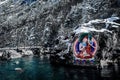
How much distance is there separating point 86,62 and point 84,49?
667cm

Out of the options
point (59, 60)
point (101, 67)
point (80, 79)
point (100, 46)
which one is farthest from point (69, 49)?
point (80, 79)

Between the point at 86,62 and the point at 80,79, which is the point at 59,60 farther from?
the point at 80,79

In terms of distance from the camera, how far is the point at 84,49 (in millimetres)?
144625

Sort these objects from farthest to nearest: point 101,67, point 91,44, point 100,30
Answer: point 100,30, point 91,44, point 101,67

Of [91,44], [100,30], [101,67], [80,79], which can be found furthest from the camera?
[100,30]

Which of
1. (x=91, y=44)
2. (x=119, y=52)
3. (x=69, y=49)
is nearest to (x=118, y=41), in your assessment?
(x=119, y=52)

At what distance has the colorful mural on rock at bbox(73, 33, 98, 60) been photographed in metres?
143

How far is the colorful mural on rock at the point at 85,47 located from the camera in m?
143

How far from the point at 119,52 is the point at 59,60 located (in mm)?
36177

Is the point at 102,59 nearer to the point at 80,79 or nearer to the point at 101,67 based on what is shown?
the point at 101,67

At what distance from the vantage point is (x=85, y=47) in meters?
144

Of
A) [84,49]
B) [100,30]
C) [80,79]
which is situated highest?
[100,30]

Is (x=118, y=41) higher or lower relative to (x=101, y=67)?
higher

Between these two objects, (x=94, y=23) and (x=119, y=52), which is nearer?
(x=119, y=52)
